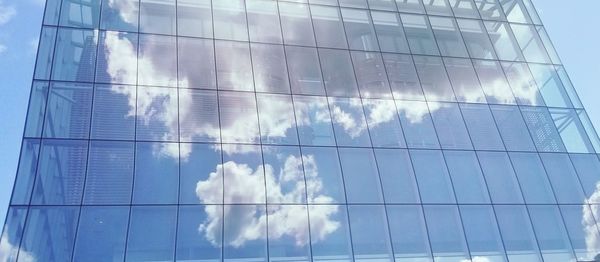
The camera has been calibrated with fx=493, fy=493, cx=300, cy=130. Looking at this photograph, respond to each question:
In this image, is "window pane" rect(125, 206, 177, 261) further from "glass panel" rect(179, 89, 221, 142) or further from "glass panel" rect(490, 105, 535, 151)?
"glass panel" rect(490, 105, 535, 151)

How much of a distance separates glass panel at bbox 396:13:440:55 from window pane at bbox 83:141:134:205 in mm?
12445

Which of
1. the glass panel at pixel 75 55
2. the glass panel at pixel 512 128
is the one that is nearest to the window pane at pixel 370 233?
the glass panel at pixel 512 128

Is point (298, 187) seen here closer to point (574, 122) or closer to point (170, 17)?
point (170, 17)

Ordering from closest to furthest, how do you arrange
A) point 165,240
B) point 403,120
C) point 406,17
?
point 165,240 → point 403,120 → point 406,17

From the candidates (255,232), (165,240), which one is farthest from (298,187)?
(165,240)

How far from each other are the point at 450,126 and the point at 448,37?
192 inches

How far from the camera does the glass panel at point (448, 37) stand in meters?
21.4

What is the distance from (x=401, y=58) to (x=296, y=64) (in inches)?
180

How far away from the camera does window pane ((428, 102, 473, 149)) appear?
18.7 metres

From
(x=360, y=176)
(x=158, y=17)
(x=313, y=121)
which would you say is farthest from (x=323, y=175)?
(x=158, y=17)

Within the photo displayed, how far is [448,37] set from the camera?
860 inches

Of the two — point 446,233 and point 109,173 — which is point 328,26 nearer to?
point 446,233

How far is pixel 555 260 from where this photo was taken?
54.4 feet

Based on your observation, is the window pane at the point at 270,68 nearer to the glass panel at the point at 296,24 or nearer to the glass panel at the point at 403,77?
the glass panel at the point at 296,24
